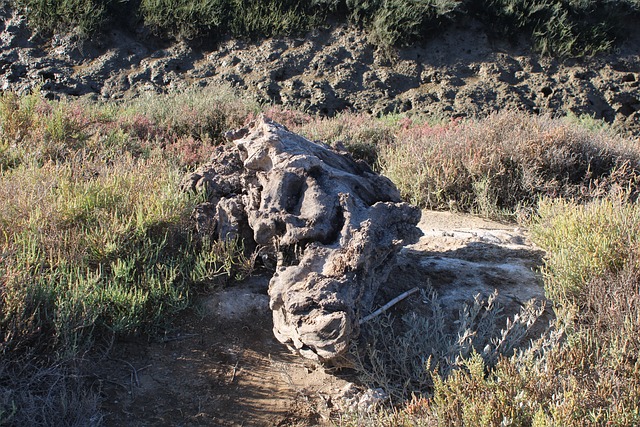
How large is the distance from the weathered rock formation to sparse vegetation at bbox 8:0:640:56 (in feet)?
27.7

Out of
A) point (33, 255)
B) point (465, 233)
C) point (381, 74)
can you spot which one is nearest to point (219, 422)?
point (33, 255)

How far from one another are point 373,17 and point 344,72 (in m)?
1.54

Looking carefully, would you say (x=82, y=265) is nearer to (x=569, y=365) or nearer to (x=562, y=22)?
(x=569, y=365)

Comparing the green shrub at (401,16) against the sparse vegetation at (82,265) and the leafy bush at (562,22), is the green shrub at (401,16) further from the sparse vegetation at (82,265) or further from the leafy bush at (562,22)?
the sparse vegetation at (82,265)

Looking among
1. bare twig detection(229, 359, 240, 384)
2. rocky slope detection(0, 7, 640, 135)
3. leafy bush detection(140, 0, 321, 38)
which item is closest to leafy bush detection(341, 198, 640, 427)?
bare twig detection(229, 359, 240, 384)

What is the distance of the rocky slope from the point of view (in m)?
11.8

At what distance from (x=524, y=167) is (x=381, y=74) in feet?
20.4

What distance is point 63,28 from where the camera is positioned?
1323 centimetres

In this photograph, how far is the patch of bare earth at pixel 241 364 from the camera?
10.8 feet

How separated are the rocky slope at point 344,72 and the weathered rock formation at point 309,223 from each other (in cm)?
682

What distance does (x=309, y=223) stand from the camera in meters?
3.91

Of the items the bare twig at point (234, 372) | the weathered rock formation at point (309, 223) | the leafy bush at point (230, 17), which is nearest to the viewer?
the weathered rock formation at point (309, 223)

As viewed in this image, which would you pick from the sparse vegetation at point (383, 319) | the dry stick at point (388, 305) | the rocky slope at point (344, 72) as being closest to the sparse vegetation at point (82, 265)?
the sparse vegetation at point (383, 319)

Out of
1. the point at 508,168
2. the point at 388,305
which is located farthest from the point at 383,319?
the point at 508,168
